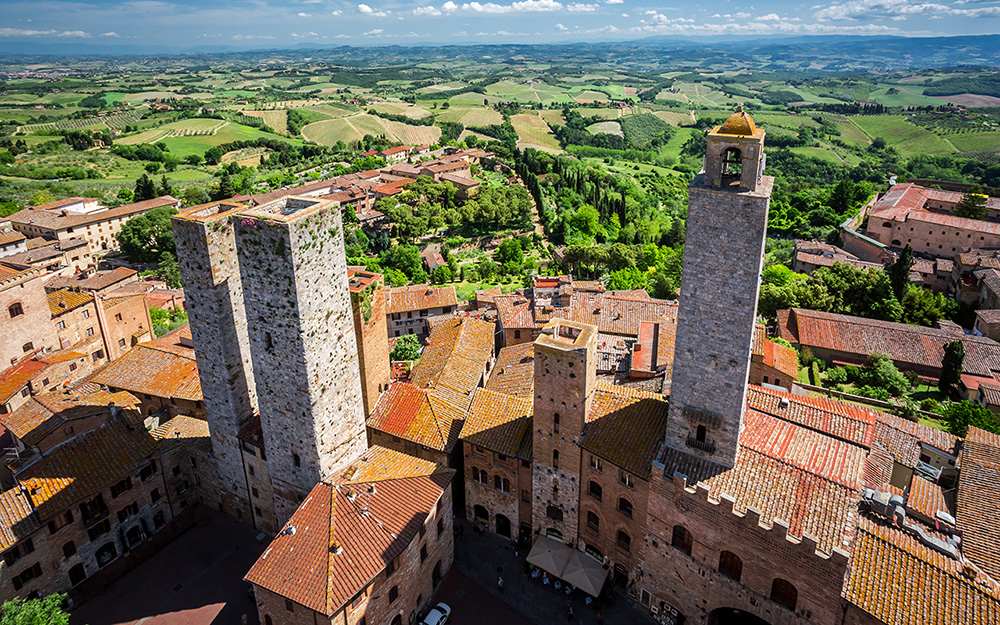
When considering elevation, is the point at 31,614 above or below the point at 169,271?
above

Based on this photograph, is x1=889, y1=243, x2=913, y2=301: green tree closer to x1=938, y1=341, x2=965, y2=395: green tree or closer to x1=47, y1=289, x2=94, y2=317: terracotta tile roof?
x1=938, y1=341, x2=965, y2=395: green tree

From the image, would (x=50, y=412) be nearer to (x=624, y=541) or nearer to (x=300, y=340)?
(x=300, y=340)

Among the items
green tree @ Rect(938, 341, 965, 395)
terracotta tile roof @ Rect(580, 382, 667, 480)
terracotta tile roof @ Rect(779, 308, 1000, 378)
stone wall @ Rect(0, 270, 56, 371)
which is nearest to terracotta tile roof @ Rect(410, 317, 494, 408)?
terracotta tile roof @ Rect(580, 382, 667, 480)

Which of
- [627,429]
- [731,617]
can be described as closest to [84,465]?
[627,429]

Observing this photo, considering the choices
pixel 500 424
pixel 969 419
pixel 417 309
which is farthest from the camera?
pixel 417 309

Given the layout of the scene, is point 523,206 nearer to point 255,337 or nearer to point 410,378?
point 410,378

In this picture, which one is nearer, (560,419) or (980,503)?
(980,503)

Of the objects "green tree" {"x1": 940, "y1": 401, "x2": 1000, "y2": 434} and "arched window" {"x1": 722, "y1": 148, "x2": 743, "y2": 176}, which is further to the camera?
"green tree" {"x1": 940, "y1": 401, "x2": 1000, "y2": 434}
